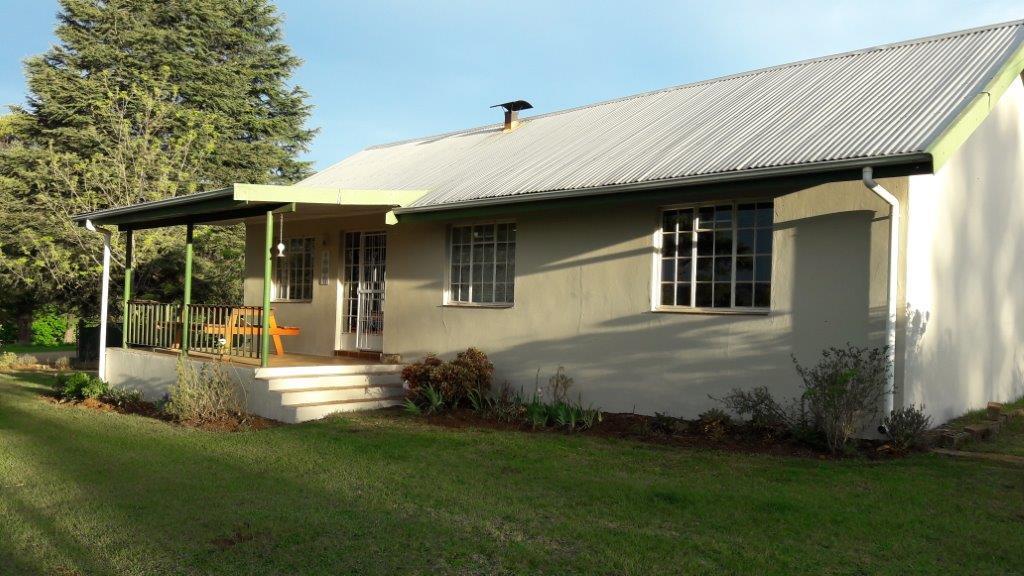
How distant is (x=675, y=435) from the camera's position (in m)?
9.20

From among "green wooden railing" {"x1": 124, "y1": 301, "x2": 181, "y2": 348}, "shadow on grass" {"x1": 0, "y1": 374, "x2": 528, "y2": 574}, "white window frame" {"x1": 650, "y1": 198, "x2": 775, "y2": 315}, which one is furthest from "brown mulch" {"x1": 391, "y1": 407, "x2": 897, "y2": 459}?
"green wooden railing" {"x1": 124, "y1": 301, "x2": 181, "y2": 348}

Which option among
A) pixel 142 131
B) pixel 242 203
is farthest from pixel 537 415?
pixel 142 131

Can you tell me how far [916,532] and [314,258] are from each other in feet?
37.2

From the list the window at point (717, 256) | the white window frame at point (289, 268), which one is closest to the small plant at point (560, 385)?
the window at point (717, 256)

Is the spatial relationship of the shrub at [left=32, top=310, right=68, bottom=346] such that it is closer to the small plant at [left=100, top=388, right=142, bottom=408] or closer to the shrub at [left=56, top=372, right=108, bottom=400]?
the shrub at [left=56, top=372, right=108, bottom=400]

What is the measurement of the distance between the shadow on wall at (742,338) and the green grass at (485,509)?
3.99 feet

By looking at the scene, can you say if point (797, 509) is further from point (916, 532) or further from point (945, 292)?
point (945, 292)

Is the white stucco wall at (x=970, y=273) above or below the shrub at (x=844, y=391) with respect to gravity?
above

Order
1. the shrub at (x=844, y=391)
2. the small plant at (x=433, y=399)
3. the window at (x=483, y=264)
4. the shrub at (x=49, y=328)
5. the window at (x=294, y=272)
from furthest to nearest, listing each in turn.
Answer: the shrub at (x=49, y=328), the window at (x=294, y=272), the window at (x=483, y=264), the small plant at (x=433, y=399), the shrub at (x=844, y=391)

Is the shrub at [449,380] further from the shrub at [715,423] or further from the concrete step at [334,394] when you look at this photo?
the shrub at [715,423]

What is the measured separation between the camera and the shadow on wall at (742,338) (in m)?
8.67

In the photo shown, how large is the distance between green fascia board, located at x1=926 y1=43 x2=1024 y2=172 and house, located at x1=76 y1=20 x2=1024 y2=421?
0.11 feet

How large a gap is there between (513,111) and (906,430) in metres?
9.60

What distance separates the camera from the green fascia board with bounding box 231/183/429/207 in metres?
10.7
